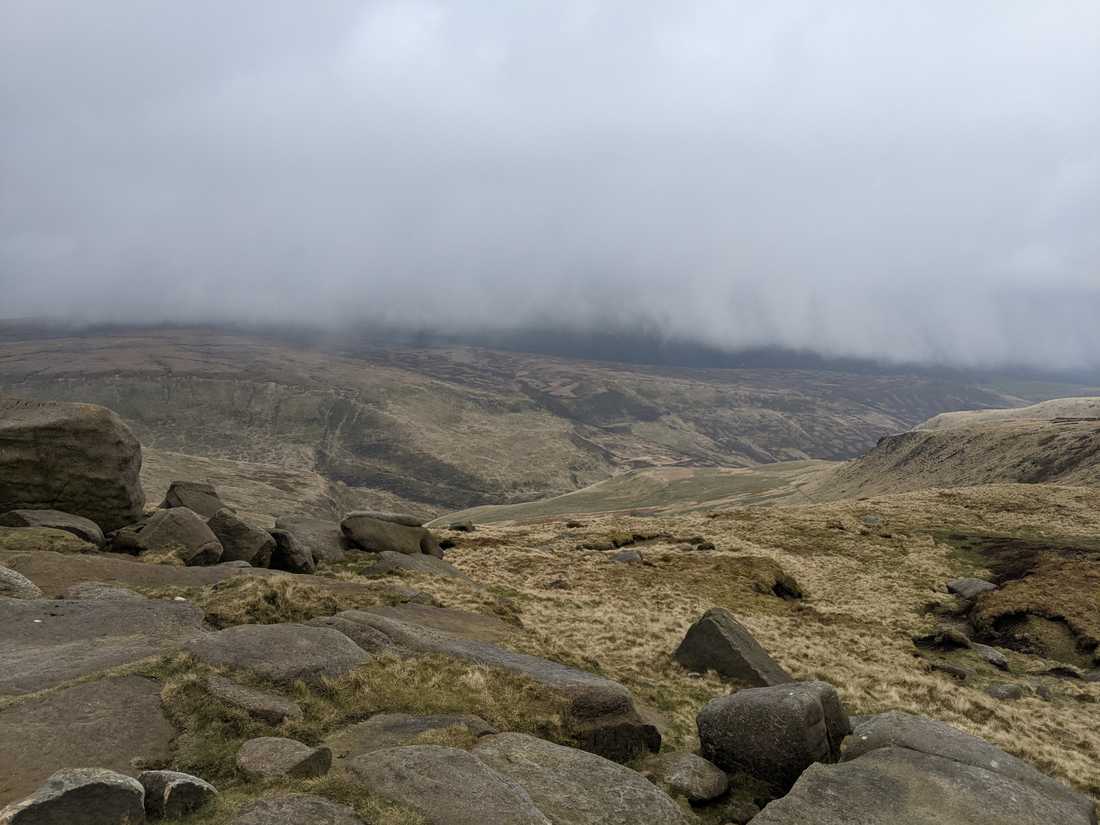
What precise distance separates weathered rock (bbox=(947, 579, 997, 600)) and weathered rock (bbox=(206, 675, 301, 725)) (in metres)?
43.5

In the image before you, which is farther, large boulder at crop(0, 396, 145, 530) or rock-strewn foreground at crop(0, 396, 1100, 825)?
large boulder at crop(0, 396, 145, 530)

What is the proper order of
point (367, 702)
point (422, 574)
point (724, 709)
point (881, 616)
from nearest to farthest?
1. point (367, 702)
2. point (724, 709)
3. point (422, 574)
4. point (881, 616)

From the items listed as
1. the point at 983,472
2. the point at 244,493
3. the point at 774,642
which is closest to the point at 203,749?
the point at 774,642

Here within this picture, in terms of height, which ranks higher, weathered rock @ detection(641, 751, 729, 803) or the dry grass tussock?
weathered rock @ detection(641, 751, 729, 803)

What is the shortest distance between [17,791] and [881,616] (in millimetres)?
42077

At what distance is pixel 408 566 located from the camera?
3584cm

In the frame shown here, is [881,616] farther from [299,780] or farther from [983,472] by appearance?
[983,472]

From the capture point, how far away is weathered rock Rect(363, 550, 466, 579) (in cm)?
3475

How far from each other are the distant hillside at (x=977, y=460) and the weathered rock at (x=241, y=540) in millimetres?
97502

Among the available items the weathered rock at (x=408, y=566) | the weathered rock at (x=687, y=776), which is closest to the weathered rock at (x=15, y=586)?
the weathered rock at (x=408, y=566)

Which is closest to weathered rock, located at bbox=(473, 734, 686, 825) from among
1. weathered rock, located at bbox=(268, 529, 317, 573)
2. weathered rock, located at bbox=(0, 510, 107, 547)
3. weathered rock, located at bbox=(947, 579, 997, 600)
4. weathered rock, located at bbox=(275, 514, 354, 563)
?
weathered rock, located at bbox=(268, 529, 317, 573)

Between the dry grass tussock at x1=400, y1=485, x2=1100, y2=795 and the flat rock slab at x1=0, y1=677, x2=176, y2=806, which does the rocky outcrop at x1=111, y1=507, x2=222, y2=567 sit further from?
the flat rock slab at x1=0, y1=677, x2=176, y2=806

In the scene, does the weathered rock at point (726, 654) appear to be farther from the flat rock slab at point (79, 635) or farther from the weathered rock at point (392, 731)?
the flat rock slab at point (79, 635)

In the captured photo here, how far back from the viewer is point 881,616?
3941cm
